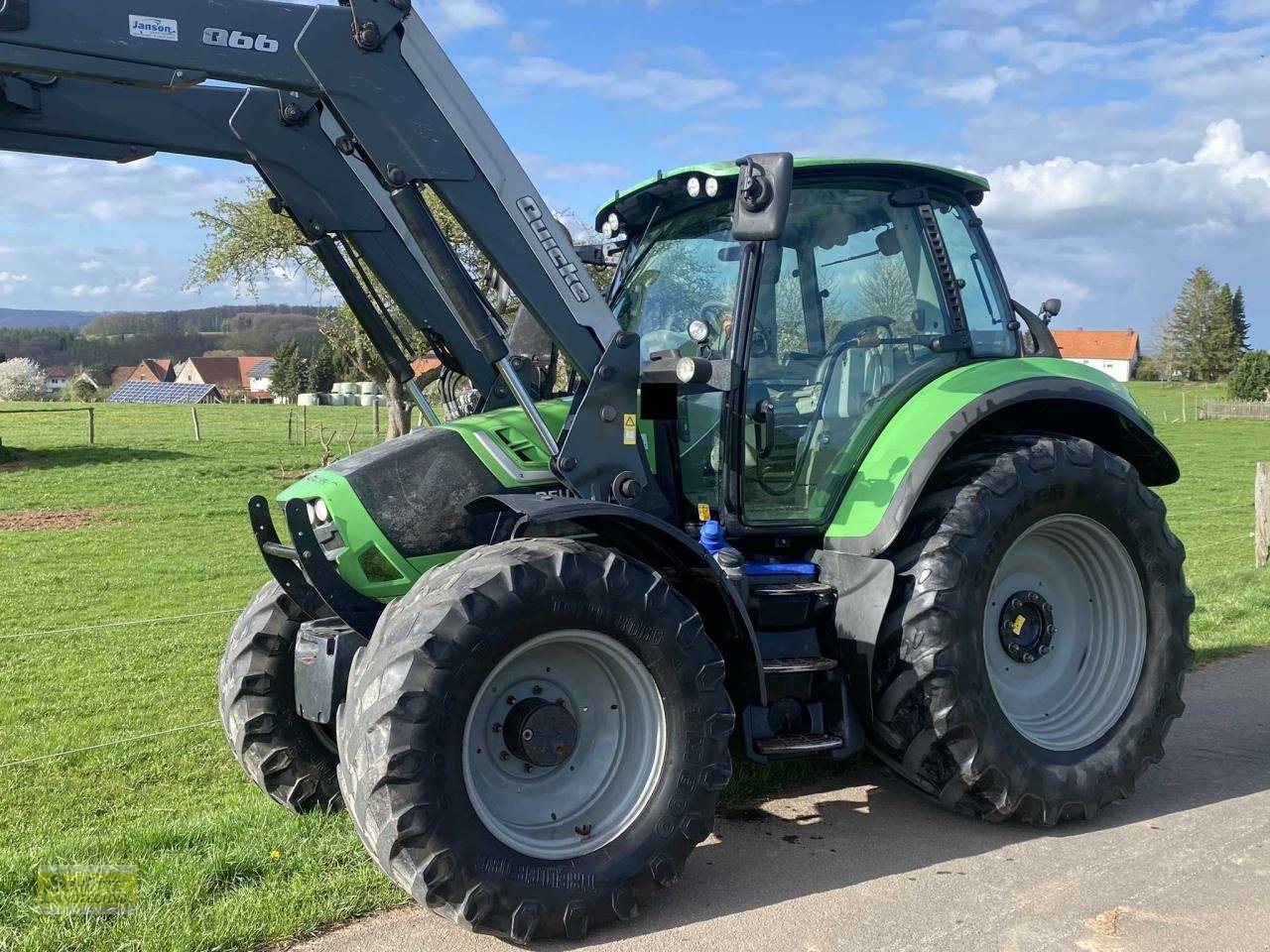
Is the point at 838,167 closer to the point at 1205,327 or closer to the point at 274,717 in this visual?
the point at 274,717

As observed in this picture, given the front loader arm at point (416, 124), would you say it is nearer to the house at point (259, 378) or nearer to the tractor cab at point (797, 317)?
the tractor cab at point (797, 317)

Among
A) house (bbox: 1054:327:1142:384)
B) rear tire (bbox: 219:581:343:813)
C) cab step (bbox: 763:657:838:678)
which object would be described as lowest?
rear tire (bbox: 219:581:343:813)

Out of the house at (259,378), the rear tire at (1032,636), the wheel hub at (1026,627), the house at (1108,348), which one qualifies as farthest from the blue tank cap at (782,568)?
the house at (1108,348)

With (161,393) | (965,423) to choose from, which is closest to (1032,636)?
(965,423)

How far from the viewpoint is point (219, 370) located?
433 ft

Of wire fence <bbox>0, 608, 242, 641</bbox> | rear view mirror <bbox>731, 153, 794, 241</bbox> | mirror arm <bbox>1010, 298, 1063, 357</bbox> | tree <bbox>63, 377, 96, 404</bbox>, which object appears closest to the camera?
rear view mirror <bbox>731, 153, 794, 241</bbox>

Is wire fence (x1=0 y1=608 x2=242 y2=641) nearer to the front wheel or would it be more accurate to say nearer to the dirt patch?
the front wheel

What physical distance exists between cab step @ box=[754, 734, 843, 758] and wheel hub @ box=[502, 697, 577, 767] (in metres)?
0.86

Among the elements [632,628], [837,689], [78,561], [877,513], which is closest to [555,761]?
[632,628]

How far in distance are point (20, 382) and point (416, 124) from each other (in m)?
86.8

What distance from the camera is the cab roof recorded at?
5.00 m

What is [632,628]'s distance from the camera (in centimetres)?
404

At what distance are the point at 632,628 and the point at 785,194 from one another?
1637mm

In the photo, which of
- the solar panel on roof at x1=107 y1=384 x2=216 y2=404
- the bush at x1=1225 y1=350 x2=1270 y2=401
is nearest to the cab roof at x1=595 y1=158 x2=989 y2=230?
the bush at x1=1225 y1=350 x2=1270 y2=401
